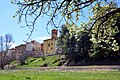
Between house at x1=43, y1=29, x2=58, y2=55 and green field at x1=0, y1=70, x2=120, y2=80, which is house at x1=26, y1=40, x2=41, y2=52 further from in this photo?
green field at x1=0, y1=70, x2=120, y2=80

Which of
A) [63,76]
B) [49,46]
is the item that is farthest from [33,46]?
[63,76]

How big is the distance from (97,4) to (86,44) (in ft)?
187

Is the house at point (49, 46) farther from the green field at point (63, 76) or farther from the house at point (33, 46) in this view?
the green field at point (63, 76)

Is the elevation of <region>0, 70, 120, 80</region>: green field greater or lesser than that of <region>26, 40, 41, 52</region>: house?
lesser

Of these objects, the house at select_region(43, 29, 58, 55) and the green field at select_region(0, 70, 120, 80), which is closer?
the green field at select_region(0, 70, 120, 80)

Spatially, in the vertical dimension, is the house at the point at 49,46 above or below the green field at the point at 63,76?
above

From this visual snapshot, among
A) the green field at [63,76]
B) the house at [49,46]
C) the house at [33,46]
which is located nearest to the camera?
the green field at [63,76]

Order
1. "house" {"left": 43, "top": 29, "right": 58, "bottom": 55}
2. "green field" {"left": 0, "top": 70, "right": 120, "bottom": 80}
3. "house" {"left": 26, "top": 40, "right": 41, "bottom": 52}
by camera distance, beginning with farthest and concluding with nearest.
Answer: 1. "house" {"left": 26, "top": 40, "right": 41, "bottom": 52}
2. "house" {"left": 43, "top": 29, "right": 58, "bottom": 55}
3. "green field" {"left": 0, "top": 70, "right": 120, "bottom": 80}

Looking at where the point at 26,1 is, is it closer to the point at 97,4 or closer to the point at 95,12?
the point at 97,4

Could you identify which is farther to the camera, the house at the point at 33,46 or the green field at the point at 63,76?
the house at the point at 33,46

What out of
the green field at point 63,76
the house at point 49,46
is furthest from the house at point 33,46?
the green field at point 63,76

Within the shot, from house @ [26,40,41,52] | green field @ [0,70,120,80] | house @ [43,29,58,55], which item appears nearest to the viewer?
green field @ [0,70,120,80]

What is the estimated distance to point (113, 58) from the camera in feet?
218

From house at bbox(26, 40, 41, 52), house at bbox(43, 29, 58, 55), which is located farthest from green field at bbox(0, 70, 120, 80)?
house at bbox(26, 40, 41, 52)
